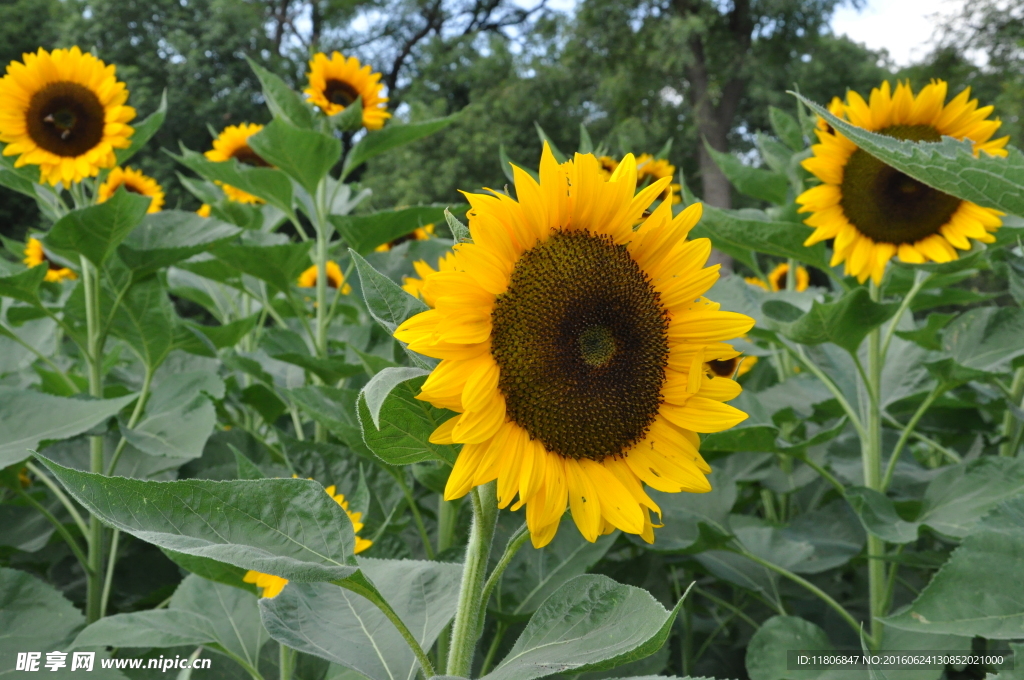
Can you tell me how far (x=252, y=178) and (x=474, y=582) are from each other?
1.52 meters

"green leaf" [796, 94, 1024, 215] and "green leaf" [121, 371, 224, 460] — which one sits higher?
"green leaf" [121, 371, 224, 460]

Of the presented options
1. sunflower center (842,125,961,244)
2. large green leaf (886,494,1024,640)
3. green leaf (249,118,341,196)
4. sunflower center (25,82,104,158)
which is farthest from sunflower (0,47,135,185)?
large green leaf (886,494,1024,640)

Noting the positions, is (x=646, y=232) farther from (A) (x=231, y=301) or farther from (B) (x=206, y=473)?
(A) (x=231, y=301)

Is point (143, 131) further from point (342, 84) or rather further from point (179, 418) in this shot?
point (342, 84)

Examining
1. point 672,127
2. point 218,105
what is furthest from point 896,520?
point 218,105

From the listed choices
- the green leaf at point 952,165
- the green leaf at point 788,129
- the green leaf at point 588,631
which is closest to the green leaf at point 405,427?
the green leaf at point 588,631

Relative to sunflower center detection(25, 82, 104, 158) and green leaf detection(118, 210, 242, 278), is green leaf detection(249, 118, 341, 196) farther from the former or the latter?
sunflower center detection(25, 82, 104, 158)

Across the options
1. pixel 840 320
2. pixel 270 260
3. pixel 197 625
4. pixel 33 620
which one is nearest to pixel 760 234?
pixel 840 320

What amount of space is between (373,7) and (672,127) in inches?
465

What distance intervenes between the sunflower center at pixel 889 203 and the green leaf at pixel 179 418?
1.45 metres

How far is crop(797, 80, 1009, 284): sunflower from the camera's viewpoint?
160 centimetres

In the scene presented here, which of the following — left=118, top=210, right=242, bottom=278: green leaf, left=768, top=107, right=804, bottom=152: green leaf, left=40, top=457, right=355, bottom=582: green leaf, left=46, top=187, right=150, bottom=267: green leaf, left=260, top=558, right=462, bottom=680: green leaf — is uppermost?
left=768, top=107, right=804, bottom=152: green leaf

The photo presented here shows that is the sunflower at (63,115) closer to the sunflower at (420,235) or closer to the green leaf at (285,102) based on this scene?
the green leaf at (285,102)

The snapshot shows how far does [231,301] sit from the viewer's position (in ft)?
8.82
